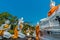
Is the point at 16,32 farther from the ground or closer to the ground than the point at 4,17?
closer to the ground

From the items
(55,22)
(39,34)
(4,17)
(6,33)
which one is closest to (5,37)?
(6,33)

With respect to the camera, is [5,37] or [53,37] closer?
[53,37]

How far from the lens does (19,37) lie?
11570 millimetres

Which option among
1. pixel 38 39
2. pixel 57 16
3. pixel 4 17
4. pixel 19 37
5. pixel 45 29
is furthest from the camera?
pixel 4 17

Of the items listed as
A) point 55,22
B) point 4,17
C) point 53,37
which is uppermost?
point 4,17

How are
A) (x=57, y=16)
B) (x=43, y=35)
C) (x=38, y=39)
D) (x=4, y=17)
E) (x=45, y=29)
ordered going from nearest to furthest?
1. (x=57, y=16)
2. (x=45, y=29)
3. (x=43, y=35)
4. (x=38, y=39)
5. (x=4, y=17)

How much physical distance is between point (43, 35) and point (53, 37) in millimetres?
1760

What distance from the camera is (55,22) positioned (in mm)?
8492

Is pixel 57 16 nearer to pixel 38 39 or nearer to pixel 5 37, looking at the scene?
→ pixel 38 39

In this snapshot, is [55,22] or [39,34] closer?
[55,22]

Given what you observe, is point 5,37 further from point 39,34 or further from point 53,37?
point 53,37

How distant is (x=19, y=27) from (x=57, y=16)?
4.18 meters

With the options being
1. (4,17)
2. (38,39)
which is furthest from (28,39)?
(4,17)

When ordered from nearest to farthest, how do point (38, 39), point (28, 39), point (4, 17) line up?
1. point (38, 39)
2. point (28, 39)
3. point (4, 17)
